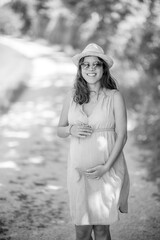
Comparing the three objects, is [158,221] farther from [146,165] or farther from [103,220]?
[146,165]

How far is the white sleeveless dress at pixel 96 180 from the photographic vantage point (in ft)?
8.53

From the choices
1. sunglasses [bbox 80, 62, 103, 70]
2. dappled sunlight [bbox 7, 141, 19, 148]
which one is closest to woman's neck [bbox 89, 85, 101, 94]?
sunglasses [bbox 80, 62, 103, 70]

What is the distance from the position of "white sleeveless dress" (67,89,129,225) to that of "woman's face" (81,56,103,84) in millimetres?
151

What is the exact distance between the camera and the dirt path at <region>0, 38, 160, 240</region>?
3.51 metres

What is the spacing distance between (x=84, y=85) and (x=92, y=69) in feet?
0.56

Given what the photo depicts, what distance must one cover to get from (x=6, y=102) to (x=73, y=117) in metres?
7.14

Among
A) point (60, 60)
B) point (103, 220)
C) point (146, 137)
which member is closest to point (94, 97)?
point (103, 220)

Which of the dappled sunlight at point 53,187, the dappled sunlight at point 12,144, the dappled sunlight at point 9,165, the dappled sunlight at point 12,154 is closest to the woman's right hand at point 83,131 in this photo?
the dappled sunlight at point 53,187

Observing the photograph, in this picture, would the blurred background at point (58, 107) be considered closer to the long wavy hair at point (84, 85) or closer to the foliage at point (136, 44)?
the foliage at point (136, 44)

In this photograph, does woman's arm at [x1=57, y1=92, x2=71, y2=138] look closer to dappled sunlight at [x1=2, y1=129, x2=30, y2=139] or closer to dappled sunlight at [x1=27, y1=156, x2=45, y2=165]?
dappled sunlight at [x1=27, y1=156, x2=45, y2=165]

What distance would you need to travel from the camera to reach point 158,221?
380 cm

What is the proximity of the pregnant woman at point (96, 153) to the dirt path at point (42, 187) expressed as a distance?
90 cm

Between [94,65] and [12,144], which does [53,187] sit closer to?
[12,144]

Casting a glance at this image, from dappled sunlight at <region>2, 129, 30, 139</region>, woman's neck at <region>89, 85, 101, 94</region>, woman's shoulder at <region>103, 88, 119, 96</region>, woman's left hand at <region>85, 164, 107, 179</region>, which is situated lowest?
woman's left hand at <region>85, 164, 107, 179</region>
